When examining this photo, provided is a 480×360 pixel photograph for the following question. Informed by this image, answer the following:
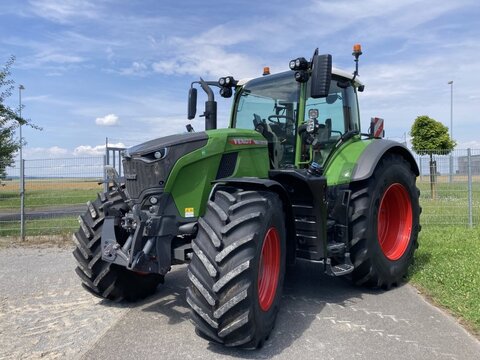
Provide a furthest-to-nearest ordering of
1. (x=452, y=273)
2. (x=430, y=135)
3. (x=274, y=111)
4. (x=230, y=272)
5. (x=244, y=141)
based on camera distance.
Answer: (x=430, y=135), (x=452, y=273), (x=274, y=111), (x=244, y=141), (x=230, y=272)

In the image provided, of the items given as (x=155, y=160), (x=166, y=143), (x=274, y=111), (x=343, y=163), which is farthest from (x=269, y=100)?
(x=155, y=160)

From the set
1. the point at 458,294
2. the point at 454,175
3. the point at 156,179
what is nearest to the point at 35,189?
the point at 156,179

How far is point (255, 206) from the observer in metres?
3.80

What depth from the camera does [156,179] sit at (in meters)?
4.18

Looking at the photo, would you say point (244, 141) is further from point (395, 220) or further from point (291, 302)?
point (395, 220)

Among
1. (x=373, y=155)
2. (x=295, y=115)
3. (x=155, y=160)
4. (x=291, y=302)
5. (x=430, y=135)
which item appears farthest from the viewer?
(x=430, y=135)

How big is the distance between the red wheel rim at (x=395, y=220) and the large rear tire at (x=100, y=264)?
3.22 m

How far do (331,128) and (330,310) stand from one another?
2.28 metres

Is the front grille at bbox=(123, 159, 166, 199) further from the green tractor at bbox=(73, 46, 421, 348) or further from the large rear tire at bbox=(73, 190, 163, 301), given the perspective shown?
the large rear tire at bbox=(73, 190, 163, 301)

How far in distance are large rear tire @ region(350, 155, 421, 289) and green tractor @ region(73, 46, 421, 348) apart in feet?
0.05

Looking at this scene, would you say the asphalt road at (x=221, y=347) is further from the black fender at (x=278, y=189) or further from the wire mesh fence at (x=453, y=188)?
the wire mesh fence at (x=453, y=188)

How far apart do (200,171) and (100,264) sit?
1495 millimetres

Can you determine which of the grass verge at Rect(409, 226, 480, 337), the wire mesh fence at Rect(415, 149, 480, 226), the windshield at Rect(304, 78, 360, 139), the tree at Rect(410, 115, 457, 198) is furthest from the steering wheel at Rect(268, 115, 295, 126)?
the tree at Rect(410, 115, 457, 198)

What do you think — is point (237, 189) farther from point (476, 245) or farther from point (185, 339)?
point (476, 245)
